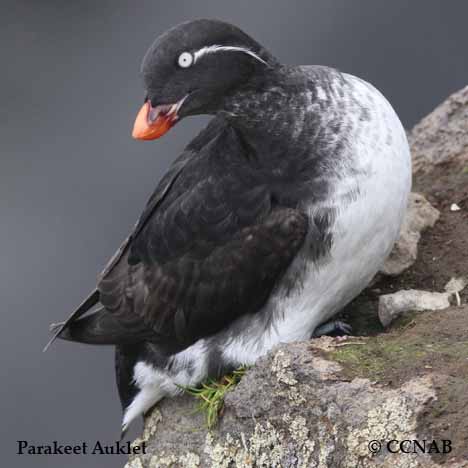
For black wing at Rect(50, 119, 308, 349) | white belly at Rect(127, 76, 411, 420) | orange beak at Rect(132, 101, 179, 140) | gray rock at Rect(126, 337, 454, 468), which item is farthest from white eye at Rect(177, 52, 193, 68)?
gray rock at Rect(126, 337, 454, 468)

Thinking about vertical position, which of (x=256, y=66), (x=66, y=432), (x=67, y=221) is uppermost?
(x=256, y=66)

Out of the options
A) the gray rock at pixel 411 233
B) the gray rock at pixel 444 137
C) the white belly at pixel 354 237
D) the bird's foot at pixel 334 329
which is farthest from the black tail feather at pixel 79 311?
the gray rock at pixel 444 137

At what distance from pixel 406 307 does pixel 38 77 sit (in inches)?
180

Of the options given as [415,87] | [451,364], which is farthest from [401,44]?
[451,364]

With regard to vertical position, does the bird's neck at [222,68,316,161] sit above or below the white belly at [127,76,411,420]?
above

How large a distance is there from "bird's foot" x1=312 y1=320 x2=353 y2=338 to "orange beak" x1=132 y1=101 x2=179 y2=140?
1295 mm

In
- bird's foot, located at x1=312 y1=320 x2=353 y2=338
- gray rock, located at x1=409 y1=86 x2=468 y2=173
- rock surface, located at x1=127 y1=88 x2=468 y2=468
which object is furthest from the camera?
gray rock, located at x1=409 y1=86 x2=468 y2=173

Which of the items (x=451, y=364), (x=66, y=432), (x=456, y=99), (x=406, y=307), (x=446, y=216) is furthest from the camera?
(x=66, y=432)

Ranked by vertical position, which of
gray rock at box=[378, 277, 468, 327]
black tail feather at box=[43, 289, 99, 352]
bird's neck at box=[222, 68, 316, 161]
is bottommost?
black tail feather at box=[43, 289, 99, 352]

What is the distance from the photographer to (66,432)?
8.21 m

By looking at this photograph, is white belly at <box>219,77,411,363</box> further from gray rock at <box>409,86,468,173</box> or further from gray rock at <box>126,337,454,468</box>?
gray rock at <box>409,86,468,173</box>

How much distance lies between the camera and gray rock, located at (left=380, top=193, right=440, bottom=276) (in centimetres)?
614

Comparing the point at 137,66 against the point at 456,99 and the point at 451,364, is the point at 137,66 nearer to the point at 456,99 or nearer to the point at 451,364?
the point at 456,99

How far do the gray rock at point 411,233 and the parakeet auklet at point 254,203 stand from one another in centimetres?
42
